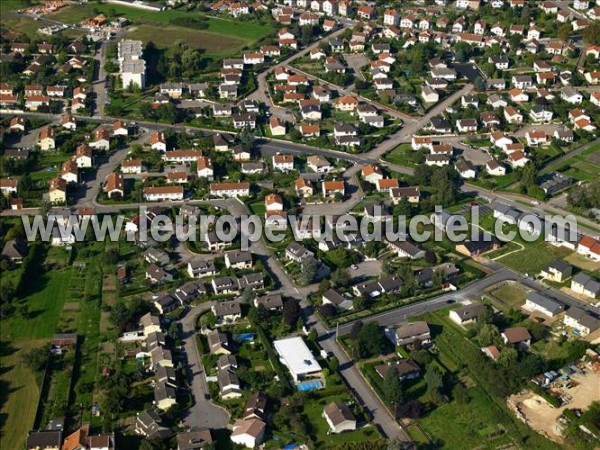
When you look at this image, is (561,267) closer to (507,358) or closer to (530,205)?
(530,205)

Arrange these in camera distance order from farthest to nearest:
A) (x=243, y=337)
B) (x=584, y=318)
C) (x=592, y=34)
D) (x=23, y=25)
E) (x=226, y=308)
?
(x=23, y=25), (x=592, y=34), (x=226, y=308), (x=584, y=318), (x=243, y=337)

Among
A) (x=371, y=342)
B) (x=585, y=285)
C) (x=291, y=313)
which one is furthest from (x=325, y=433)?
(x=585, y=285)

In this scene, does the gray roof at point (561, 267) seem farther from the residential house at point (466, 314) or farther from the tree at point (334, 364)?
the tree at point (334, 364)

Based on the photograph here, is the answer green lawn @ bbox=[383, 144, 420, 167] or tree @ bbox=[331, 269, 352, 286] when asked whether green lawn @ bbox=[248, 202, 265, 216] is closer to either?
tree @ bbox=[331, 269, 352, 286]

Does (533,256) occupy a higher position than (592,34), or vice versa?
(592,34)

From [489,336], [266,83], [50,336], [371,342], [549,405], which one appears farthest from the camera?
[266,83]

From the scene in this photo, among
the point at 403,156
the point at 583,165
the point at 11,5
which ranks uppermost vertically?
the point at 11,5

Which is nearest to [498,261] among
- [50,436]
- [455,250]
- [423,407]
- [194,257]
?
[455,250]
